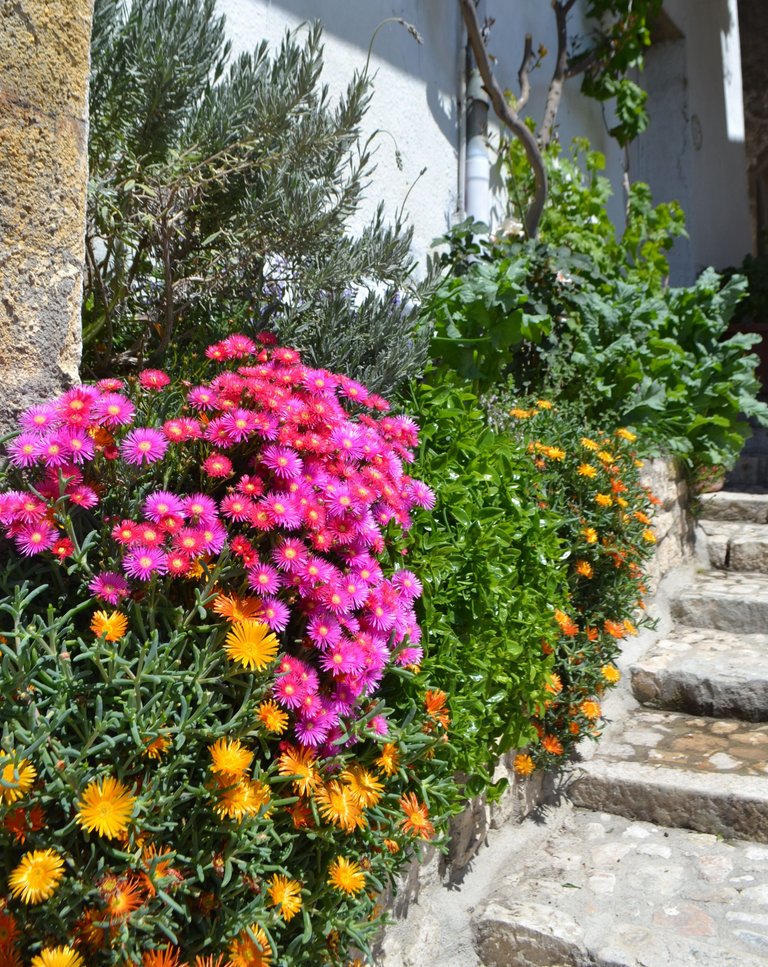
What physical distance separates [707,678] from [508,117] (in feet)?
9.74

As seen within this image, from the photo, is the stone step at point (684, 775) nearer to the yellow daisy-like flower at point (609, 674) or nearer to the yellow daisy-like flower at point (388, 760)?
the yellow daisy-like flower at point (609, 674)

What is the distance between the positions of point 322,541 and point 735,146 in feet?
29.1

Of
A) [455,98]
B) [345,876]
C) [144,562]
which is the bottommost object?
[345,876]

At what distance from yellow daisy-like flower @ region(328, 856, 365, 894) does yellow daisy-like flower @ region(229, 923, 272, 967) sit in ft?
0.49

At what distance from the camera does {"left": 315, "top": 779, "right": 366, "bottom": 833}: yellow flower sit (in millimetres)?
1417

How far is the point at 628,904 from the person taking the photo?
2164mm

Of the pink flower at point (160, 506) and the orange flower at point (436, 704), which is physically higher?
the pink flower at point (160, 506)

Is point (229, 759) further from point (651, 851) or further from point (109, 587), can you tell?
point (651, 851)

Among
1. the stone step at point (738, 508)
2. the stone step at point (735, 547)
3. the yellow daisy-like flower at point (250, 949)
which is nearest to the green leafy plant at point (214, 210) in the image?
the yellow daisy-like flower at point (250, 949)

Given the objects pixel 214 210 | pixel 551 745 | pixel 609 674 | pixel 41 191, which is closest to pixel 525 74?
pixel 214 210

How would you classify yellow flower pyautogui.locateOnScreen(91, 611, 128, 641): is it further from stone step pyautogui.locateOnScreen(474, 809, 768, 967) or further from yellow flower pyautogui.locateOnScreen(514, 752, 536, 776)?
yellow flower pyautogui.locateOnScreen(514, 752, 536, 776)

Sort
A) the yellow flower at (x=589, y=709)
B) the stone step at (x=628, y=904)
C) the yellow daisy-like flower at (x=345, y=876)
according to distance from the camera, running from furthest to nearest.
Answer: the yellow flower at (x=589, y=709) → the stone step at (x=628, y=904) → the yellow daisy-like flower at (x=345, y=876)

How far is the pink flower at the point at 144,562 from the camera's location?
1371 millimetres

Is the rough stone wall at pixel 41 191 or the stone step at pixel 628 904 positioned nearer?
the rough stone wall at pixel 41 191
